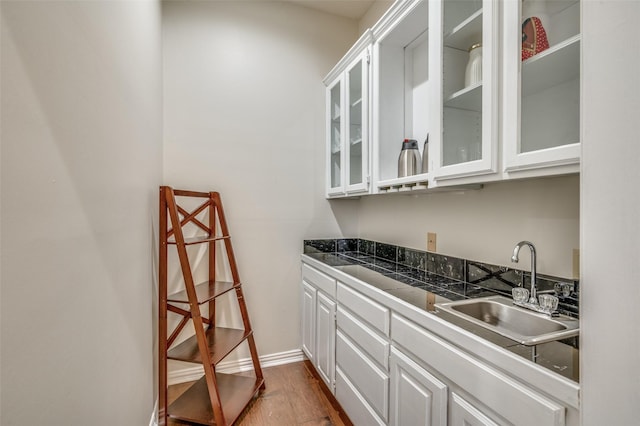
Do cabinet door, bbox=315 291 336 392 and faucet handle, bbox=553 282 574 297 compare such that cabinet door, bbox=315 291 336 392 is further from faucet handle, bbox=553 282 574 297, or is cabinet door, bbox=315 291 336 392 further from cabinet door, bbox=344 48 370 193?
faucet handle, bbox=553 282 574 297

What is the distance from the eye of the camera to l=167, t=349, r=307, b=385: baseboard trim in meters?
2.25

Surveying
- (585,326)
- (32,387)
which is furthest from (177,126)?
(585,326)

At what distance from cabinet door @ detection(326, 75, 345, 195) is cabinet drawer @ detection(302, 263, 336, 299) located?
25.1 inches

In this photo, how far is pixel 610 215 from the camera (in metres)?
0.62

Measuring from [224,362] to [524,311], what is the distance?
207 centimetres

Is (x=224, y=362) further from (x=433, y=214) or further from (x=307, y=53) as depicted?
(x=307, y=53)

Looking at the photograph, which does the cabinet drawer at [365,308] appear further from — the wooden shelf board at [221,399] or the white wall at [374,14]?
the white wall at [374,14]

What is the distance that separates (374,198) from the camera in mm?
2479

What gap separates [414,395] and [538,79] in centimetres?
119

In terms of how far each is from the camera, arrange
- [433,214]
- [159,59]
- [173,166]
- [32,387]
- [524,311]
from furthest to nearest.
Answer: [173,166], [159,59], [433,214], [524,311], [32,387]

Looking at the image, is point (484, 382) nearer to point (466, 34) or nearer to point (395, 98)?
point (466, 34)

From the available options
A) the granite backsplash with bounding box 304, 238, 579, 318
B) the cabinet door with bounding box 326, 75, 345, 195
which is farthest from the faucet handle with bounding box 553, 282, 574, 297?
the cabinet door with bounding box 326, 75, 345, 195

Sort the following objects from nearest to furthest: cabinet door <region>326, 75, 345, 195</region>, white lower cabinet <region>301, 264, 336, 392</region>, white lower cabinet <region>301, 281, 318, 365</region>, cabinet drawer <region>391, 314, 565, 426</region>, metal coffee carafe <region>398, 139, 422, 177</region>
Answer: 1. cabinet drawer <region>391, 314, 565, 426</region>
2. metal coffee carafe <region>398, 139, 422, 177</region>
3. white lower cabinet <region>301, 264, 336, 392</region>
4. white lower cabinet <region>301, 281, 318, 365</region>
5. cabinet door <region>326, 75, 345, 195</region>

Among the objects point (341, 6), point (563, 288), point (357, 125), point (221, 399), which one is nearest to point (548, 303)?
point (563, 288)
